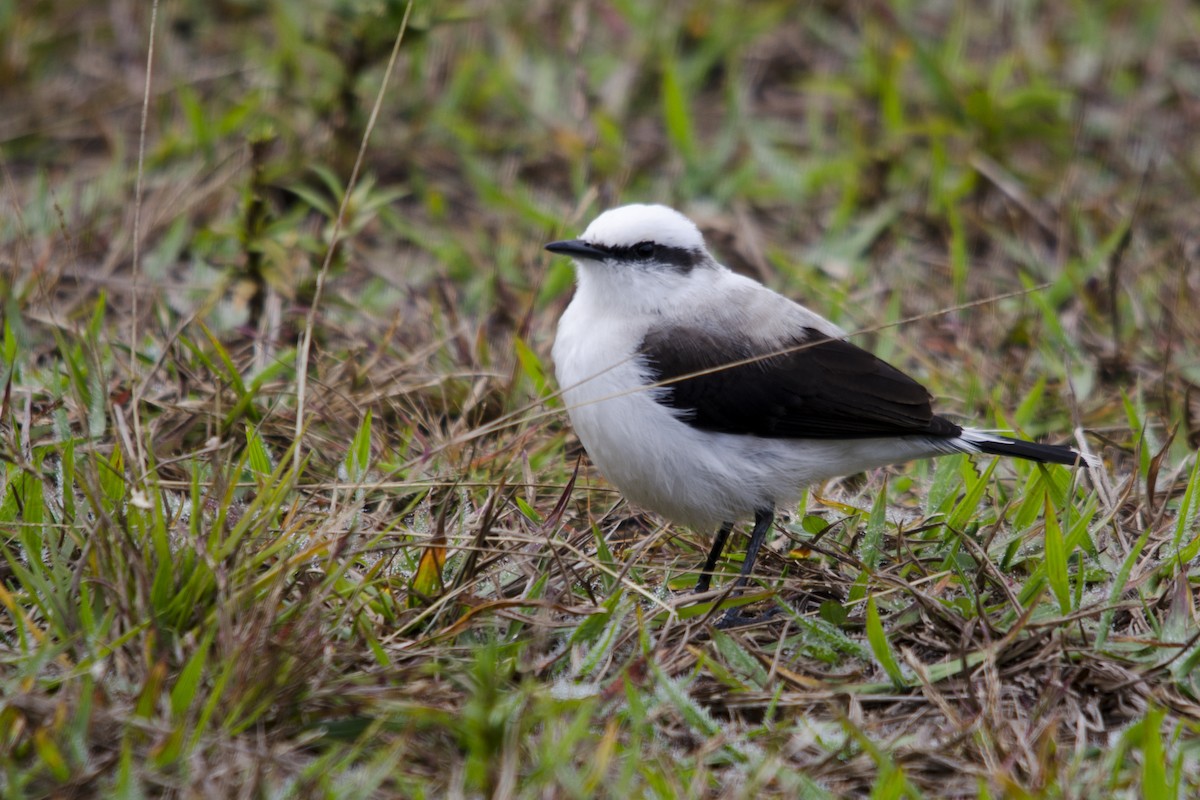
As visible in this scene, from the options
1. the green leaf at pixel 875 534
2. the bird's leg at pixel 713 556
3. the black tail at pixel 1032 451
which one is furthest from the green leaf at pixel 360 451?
the black tail at pixel 1032 451

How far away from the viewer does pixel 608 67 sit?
7.57 metres

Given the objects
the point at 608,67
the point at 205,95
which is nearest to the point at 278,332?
the point at 205,95

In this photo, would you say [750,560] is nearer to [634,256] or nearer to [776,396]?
[776,396]

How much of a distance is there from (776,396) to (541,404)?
39.7 inches

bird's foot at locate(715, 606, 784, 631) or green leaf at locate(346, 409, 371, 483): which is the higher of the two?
green leaf at locate(346, 409, 371, 483)

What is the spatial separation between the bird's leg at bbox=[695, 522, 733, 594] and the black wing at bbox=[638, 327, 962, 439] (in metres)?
0.39

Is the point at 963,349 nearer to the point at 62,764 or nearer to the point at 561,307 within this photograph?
the point at 561,307

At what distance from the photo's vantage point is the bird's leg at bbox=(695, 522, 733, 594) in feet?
14.0

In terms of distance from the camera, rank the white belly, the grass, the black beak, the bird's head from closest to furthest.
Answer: the grass
the white belly
the black beak
the bird's head

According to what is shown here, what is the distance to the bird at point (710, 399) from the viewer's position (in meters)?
4.16

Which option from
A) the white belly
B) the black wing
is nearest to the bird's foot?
the white belly

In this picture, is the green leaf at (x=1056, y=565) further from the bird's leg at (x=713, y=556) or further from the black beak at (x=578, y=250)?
the black beak at (x=578, y=250)

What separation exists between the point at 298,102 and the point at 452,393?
2274mm

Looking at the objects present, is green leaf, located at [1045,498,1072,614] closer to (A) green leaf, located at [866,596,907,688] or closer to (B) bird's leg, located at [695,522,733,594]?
(A) green leaf, located at [866,596,907,688]
